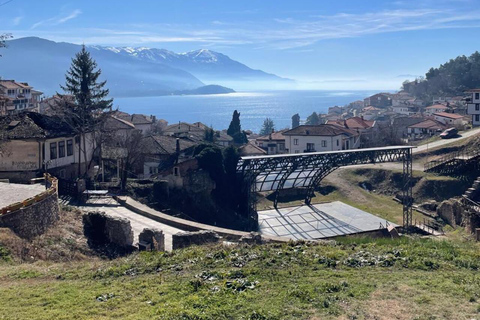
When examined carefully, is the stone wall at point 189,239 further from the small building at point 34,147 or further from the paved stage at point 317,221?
the small building at point 34,147

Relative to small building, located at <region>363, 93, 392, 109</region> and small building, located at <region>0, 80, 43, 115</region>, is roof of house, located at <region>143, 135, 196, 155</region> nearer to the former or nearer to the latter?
small building, located at <region>0, 80, 43, 115</region>

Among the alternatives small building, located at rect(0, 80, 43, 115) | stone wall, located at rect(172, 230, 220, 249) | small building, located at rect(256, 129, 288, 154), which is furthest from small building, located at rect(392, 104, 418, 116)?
stone wall, located at rect(172, 230, 220, 249)

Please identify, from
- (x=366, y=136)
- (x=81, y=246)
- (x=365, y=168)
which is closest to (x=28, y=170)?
(x=81, y=246)

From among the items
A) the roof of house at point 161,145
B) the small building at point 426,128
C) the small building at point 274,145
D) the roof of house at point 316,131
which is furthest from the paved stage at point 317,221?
the small building at point 426,128

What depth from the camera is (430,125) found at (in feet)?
252

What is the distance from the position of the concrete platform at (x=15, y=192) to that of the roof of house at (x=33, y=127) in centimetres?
491

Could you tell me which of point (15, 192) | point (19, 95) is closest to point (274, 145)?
point (19, 95)

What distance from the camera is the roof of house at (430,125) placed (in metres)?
75.2

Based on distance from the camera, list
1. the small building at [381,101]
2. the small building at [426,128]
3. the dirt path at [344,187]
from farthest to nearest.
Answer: the small building at [381,101] → the small building at [426,128] → the dirt path at [344,187]

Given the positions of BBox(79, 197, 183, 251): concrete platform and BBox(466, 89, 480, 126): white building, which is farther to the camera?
BBox(466, 89, 480, 126): white building

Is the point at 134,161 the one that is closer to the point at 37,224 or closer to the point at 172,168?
the point at 172,168

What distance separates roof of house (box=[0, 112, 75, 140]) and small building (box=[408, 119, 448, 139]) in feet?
183

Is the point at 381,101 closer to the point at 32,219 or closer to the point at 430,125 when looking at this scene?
the point at 430,125

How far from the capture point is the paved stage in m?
32.1
